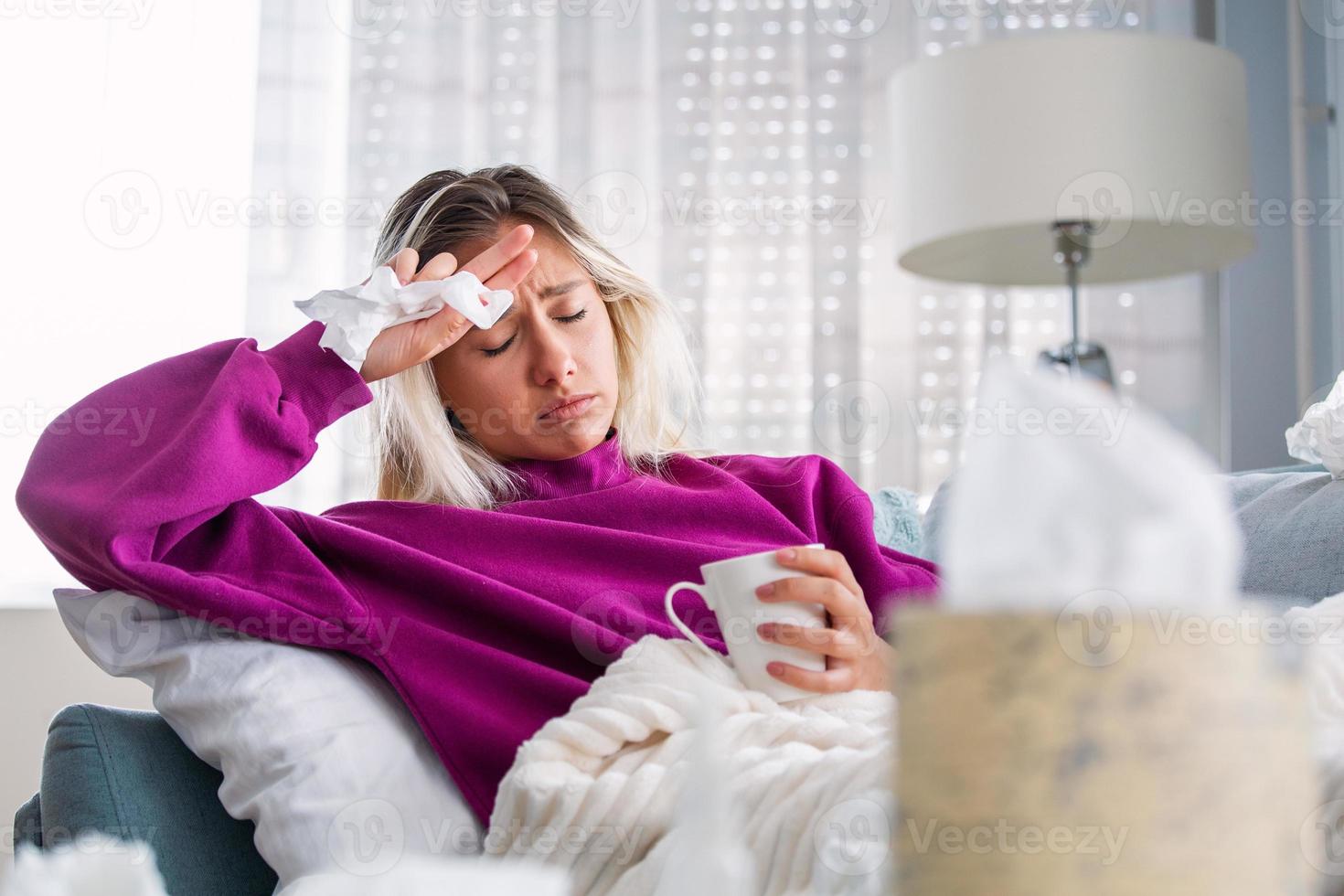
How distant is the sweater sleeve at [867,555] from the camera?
1.22m

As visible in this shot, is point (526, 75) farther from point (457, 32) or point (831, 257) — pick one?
point (831, 257)

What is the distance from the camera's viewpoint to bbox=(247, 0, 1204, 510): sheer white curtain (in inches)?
105

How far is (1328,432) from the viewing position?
117 cm

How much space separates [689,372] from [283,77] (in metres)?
1.64
